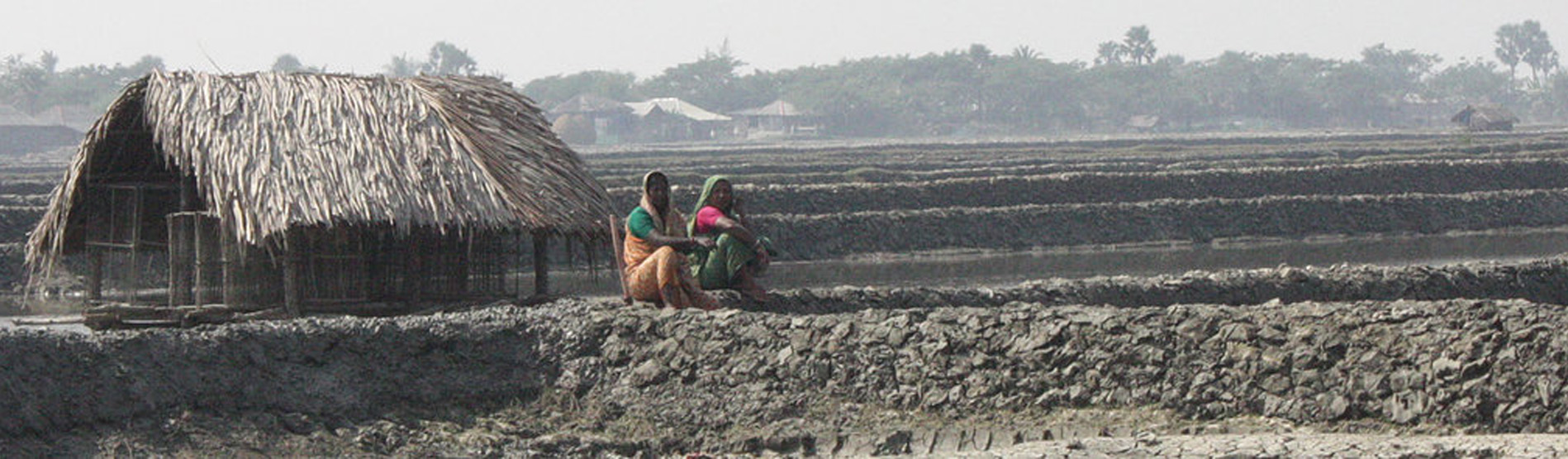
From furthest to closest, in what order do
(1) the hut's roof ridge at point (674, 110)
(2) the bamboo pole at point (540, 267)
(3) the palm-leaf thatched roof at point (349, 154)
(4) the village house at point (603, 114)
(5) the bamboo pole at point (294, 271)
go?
(1) the hut's roof ridge at point (674, 110), (4) the village house at point (603, 114), (2) the bamboo pole at point (540, 267), (5) the bamboo pole at point (294, 271), (3) the palm-leaf thatched roof at point (349, 154)

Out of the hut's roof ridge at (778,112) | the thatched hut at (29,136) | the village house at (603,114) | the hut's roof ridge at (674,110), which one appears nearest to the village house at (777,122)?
the hut's roof ridge at (778,112)

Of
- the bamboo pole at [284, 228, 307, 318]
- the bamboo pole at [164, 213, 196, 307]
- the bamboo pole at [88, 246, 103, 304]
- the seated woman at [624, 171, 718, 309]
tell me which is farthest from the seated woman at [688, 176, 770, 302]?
the bamboo pole at [88, 246, 103, 304]

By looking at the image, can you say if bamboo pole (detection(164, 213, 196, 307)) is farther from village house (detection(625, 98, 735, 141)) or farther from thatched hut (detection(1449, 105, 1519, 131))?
village house (detection(625, 98, 735, 141))

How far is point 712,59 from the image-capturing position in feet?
473

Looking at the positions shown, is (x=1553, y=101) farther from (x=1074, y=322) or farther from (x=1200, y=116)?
(x=1074, y=322)

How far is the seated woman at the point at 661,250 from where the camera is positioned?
12328mm

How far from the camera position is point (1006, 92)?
129250mm

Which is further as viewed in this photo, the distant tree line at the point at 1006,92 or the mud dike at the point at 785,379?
the distant tree line at the point at 1006,92

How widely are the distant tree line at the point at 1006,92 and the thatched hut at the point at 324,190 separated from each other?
105 m

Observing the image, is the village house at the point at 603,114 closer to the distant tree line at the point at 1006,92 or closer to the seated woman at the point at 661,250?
Answer: the distant tree line at the point at 1006,92

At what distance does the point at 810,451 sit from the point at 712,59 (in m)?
134

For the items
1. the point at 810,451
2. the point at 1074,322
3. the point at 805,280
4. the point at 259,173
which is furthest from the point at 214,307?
the point at 805,280

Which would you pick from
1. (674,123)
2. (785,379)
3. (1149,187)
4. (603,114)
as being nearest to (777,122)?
(674,123)

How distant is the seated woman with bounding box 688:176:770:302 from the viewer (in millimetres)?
12406
